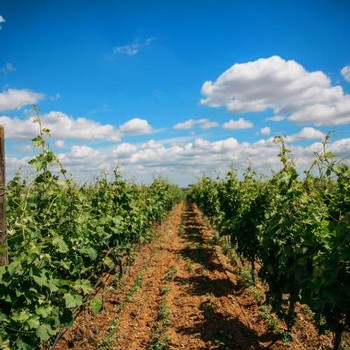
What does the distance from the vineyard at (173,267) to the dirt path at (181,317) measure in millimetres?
39

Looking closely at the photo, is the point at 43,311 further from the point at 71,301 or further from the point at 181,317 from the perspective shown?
the point at 181,317

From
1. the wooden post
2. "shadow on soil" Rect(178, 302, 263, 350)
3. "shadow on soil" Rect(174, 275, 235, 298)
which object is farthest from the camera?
"shadow on soil" Rect(174, 275, 235, 298)

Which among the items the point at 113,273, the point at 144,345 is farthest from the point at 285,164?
the point at 113,273

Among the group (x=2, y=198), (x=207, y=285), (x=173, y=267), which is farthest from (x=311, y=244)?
(x=173, y=267)

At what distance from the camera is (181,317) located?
7.80m

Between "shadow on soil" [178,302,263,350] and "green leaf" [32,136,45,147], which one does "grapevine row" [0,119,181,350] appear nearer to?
"green leaf" [32,136,45,147]

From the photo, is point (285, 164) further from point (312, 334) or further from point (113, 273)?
point (113, 273)

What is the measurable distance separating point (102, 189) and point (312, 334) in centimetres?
545

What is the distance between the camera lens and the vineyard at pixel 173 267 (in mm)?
3791

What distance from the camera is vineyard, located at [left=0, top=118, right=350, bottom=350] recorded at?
3791 millimetres

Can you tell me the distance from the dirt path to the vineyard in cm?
4

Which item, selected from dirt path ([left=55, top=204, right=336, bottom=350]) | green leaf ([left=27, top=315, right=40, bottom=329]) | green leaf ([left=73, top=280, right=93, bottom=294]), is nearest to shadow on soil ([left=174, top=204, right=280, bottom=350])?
dirt path ([left=55, top=204, right=336, bottom=350])

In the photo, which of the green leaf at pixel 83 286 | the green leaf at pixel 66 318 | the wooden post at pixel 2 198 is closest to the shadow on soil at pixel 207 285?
the green leaf at pixel 83 286

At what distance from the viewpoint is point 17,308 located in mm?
3746
